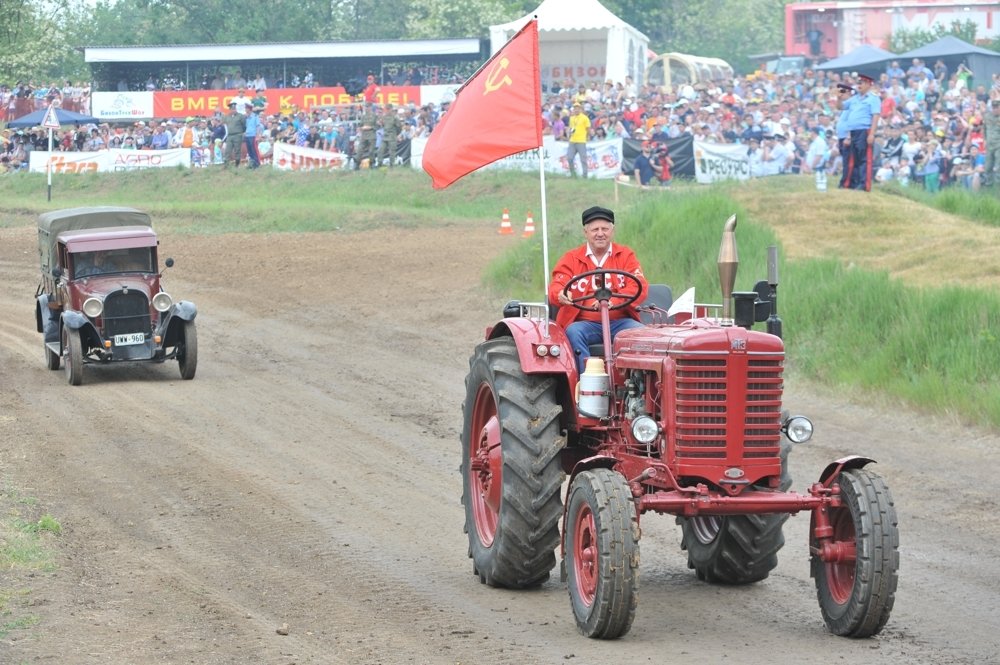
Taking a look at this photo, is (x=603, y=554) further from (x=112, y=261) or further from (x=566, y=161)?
(x=566, y=161)

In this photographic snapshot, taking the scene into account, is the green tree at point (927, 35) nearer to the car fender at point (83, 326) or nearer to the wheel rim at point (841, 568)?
the car fender at point (83, 326)

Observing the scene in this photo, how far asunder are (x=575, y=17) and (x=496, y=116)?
3396 cm

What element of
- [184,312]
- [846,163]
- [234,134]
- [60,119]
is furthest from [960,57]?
[184,312]

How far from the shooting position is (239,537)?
30.0ft

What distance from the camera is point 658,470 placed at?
682 centimetres

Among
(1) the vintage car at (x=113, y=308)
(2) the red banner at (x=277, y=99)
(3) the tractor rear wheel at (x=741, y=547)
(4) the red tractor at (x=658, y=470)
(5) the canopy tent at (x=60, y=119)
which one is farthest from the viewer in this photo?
(2) the red banner at (x=277, y=99)

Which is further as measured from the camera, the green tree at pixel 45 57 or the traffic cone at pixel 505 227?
the green tree at pixel 45 57

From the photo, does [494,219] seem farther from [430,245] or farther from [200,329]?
[200,329]

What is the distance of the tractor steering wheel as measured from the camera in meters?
7.36

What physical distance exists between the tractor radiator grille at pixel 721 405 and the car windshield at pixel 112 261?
11098mm

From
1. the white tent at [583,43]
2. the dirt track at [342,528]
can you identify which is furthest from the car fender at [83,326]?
the white tent at [583,43]

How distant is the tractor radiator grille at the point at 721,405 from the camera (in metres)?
6.67

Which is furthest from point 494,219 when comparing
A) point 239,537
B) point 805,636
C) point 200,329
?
point 805,636

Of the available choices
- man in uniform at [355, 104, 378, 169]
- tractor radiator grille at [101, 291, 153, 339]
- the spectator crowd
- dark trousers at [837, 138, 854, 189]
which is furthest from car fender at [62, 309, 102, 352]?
man in uniform at [355, 104, 378, 169]
